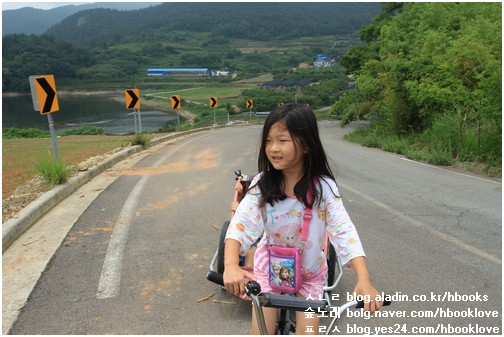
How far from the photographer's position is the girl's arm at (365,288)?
1.69 m

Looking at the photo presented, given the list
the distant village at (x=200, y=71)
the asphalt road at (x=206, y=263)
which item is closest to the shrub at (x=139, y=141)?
the asphalt road at (x=206, y=263)

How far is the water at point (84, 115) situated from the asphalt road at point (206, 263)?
51.6 m

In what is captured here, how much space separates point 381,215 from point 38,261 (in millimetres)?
4140

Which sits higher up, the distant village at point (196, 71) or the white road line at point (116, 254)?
the distant village at point (196, 71)

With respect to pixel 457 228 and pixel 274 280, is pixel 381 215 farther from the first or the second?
pixel 274 280

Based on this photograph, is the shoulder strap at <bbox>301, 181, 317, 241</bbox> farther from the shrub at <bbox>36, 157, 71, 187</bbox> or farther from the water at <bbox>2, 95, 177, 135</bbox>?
the water at <bbox>2, 95, 177, 135</bbox>

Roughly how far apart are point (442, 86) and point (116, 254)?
1240 centimetres

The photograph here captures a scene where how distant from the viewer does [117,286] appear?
12.2ft

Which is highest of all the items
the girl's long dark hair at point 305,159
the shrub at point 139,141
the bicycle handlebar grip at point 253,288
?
the girl's long dark hair at point 305,159

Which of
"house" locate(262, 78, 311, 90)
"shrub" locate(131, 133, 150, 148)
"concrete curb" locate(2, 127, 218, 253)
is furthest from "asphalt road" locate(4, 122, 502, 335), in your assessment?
"house" locate(262, 78, 311, 90)

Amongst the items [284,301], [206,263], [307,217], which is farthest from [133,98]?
[284,301]

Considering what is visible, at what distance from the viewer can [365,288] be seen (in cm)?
184

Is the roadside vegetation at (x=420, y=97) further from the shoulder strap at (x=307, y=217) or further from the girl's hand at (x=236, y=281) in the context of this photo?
the girl's hand at (x=236, y=281)

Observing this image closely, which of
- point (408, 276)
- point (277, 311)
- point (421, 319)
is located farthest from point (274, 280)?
point (408, 276)
